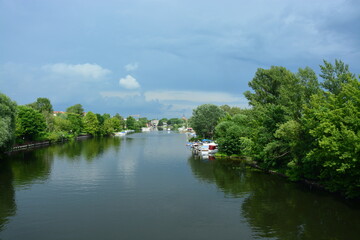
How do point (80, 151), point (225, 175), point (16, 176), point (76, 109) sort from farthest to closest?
1. point (76, 109)
2. point (80, 151)
3. point (225, 175)
4. point (16, 176)

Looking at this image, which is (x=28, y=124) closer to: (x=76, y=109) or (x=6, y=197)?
(x=6, y=197)

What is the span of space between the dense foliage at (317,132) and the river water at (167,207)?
9.15 ft

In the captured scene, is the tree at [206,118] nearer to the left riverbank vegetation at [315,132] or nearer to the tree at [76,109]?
the left riverbank vegetation at [315,132]

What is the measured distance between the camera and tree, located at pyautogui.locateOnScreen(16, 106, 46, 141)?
7792cm

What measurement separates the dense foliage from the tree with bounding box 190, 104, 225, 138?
41.5 metres

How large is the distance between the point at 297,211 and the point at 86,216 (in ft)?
63.2

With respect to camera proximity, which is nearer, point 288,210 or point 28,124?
point 288,210

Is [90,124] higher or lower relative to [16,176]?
higher

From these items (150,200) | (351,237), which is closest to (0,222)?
(150,200)

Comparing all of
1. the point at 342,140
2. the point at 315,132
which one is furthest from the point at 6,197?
the point at 342,140

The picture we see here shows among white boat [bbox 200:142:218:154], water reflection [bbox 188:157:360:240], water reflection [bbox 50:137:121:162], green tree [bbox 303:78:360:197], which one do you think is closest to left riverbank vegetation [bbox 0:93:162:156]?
water reflection [bbox 50:137:121:162]

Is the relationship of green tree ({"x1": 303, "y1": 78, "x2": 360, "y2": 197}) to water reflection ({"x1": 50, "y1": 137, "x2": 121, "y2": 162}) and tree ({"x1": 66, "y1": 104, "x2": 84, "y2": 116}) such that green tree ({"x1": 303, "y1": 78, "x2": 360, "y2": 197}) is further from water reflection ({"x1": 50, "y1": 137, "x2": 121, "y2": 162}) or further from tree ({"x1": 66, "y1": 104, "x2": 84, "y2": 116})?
tree ({"x1": 66, "y1": 104, "x2": 84, "y2": 116})

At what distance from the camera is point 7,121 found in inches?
2074

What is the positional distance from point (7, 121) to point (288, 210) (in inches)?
2033
